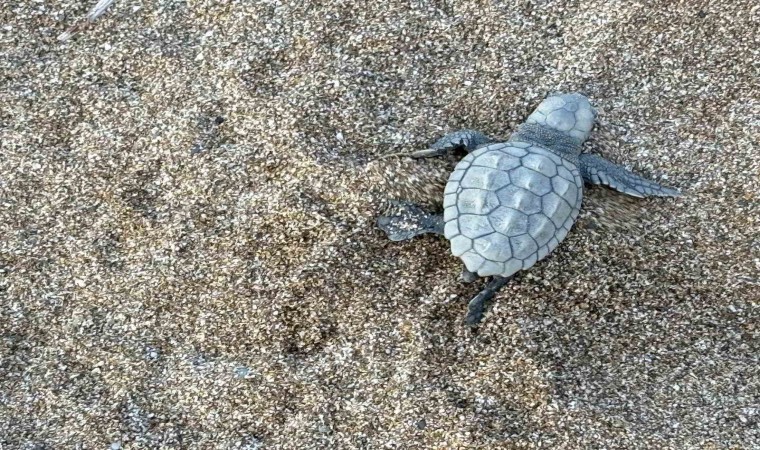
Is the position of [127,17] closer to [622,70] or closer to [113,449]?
[113,449]

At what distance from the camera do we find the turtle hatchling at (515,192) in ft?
6.74

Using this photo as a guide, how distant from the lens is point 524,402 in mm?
2102

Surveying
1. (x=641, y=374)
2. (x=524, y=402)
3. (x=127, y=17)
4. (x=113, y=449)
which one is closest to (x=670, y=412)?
(x=641, y=374)

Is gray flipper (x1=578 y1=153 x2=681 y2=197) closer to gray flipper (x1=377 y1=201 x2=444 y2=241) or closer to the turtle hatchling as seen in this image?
the turtle hatchling

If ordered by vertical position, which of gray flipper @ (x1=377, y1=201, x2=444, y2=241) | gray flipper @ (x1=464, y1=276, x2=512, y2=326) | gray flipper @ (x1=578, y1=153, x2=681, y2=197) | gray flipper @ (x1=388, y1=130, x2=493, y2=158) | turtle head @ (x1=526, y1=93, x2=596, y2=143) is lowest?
gray flipper @ (x1=464, y1=276, x2=512, y2=326)

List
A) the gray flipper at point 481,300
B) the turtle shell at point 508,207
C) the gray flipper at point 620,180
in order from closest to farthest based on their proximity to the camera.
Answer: the turtle shell at point 508,207, the gray flipper at point 481,300, the gray flipper at point 620,180

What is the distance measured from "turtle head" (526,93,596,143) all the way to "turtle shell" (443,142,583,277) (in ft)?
0.61

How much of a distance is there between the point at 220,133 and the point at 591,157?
4.74 feet

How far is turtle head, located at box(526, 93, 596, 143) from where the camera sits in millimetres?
2350

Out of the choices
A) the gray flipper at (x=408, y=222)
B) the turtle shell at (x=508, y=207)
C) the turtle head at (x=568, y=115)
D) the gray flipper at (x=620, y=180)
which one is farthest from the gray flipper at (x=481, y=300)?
the turtle head at (x=568, y=115)

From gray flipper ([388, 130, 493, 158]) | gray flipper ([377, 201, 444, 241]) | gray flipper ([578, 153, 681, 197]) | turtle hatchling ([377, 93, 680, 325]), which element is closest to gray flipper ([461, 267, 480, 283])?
turtle hatchling ([377, 93, 680, 325])

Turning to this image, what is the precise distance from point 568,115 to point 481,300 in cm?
79

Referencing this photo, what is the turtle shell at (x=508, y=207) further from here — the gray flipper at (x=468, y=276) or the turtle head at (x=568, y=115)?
the turtle head at (x=568, y=115)

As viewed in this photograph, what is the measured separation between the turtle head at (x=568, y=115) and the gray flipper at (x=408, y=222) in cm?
56
